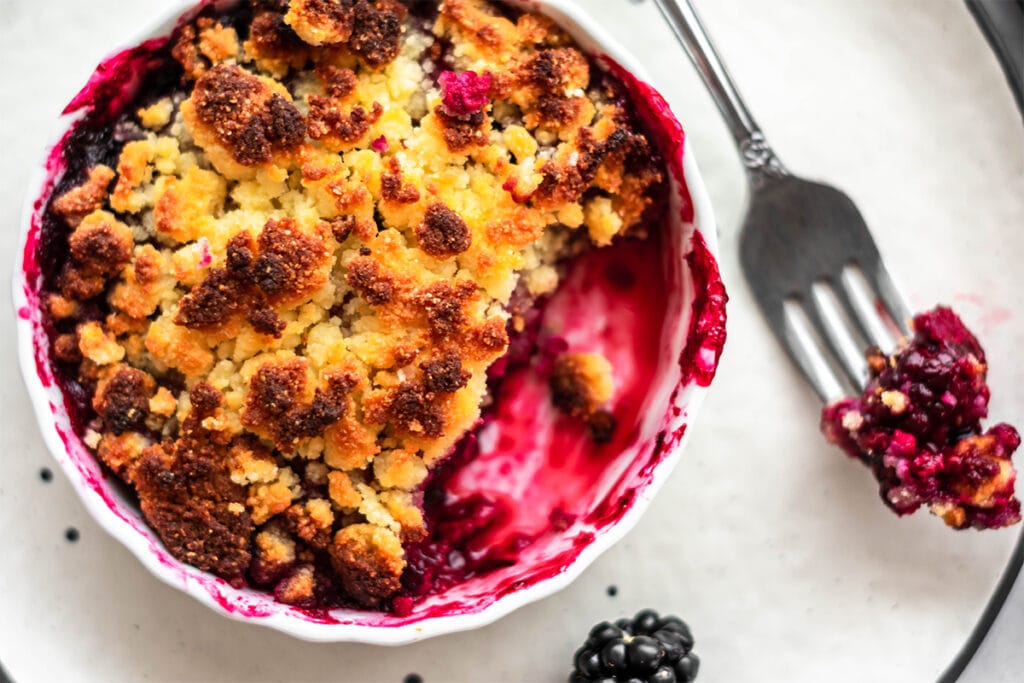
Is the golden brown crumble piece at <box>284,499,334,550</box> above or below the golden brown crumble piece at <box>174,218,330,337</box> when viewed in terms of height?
below

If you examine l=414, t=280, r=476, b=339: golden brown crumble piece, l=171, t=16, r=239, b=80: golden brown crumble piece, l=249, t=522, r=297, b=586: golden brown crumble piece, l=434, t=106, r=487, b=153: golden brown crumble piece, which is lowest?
l=249, t=522, r=297, b=586: golden brown crumble piece

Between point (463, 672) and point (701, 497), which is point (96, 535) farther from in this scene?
point (701, 497)

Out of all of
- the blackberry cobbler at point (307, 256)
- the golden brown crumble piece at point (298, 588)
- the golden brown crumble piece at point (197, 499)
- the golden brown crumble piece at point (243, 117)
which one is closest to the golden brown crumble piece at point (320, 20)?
the blackberry cobbler at point (307, 256)

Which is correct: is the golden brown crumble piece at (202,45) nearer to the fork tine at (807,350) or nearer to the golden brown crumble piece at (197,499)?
the golden brown crumble piece at (197,499)

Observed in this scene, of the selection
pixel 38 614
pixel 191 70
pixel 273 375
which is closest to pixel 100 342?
pixel 273 375

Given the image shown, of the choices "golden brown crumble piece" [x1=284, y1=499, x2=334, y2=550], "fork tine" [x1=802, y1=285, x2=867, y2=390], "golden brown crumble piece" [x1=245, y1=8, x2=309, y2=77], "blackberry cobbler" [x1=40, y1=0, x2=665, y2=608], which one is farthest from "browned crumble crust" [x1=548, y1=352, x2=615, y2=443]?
"golden brown crumble piece" [x1=245, y1=8, x2=309, y2=77]

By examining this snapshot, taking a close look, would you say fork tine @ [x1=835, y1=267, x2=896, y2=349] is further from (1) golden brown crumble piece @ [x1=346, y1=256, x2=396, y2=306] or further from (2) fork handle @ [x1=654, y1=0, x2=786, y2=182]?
(1) golden brown crumble piece @ [x1=346, y1=256, x2=396, y2=306]
